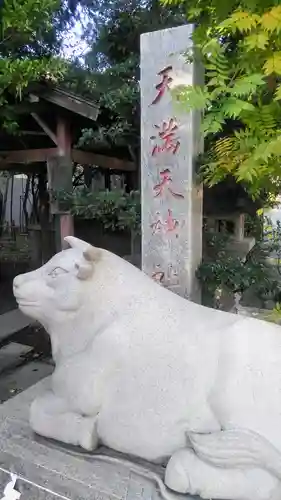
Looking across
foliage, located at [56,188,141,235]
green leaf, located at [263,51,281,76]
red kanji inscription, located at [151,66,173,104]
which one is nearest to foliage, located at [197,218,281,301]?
foliage, located at [56,188,141,235]

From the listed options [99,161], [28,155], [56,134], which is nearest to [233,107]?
[56,134]

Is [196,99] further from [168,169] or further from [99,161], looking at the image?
[99,161]

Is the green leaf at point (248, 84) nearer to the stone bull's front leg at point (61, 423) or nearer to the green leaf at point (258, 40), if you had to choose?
the green leaf at point (258, 40)

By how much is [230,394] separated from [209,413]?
124 millimetres

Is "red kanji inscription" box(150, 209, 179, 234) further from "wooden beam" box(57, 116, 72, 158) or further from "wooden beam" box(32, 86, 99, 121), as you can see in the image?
"wooden beam" box(57, 116, 72, 158)

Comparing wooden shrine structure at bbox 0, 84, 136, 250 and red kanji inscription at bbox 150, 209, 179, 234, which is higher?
wooden shrine structure at bbox 0, 84, 136, 250

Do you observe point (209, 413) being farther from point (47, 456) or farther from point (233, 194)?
point (233, 194)

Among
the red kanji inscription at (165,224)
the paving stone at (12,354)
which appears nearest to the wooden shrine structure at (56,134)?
the paving stone at (12,354)

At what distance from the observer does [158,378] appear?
1.70 metres

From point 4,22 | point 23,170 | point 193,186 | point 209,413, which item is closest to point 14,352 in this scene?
point 193,186

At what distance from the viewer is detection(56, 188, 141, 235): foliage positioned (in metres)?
4.28

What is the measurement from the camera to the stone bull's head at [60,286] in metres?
1.84

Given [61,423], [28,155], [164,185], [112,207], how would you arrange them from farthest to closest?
1. [28,155]
2. [112,207]
3. [164,185]
4. [61,423]

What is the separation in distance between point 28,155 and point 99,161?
1211 mm
